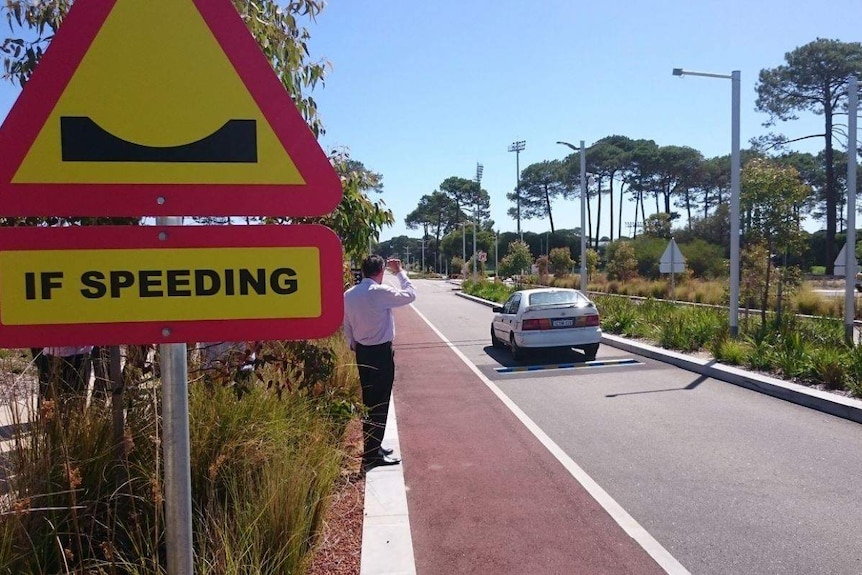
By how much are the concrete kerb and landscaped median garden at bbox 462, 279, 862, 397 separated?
1.05 feet

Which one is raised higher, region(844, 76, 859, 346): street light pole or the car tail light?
region(844, 76, 859, 346): street light pole

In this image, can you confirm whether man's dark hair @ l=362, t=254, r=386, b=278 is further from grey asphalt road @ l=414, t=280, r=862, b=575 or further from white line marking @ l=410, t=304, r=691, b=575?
grey asphalt road @ l=414, t=280, r=862, b=575

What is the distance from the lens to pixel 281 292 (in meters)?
1.93

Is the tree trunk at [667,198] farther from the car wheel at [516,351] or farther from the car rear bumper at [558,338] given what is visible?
the car wheel at [516,351]

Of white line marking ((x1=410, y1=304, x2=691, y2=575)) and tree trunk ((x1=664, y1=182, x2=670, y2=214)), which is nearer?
white line marking ((x1=410, y1=304, x2=691, y2=575))

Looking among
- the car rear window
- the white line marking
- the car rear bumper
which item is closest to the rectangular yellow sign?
the white line marking

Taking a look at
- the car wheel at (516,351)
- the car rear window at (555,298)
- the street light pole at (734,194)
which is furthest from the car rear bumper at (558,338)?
the street light pole at (734,194)

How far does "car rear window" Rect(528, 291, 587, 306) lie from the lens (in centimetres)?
1291

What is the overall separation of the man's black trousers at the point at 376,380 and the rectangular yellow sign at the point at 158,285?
372 centimetres

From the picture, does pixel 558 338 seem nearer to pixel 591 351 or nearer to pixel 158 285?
pixel 591 351

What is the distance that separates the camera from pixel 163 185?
1905mm

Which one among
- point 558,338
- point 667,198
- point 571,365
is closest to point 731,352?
point 571,365

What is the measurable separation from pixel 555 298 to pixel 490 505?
8634 millimetres

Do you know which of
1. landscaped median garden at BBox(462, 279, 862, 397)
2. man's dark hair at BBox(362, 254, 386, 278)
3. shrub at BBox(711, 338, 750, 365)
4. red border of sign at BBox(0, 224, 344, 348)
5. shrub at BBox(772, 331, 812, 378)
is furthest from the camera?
shrub at BBox(711, 338, 750, 365)
